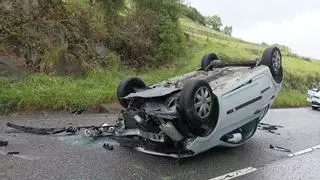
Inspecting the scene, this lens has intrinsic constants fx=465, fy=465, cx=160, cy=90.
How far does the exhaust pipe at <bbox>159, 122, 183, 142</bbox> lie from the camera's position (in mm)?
6070

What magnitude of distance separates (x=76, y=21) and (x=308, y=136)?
8.31m

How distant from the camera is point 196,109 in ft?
20.1

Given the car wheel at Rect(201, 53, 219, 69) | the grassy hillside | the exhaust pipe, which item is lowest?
the grassy hillside

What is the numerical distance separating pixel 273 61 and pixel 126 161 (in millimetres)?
3142

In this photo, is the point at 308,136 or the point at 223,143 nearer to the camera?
the point at 223,143

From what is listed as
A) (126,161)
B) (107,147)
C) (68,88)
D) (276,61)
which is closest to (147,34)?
(68,88)

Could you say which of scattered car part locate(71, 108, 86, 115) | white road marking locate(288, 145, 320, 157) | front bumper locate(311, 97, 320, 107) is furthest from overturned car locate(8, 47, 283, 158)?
front bumper locate(311, 97, 320, 107)

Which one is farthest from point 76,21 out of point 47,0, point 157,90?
point 157,90

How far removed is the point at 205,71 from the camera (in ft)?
26.8

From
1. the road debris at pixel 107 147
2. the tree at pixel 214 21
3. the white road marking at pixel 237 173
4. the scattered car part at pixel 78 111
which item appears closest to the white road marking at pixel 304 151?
the white road marking at pixel 237 173

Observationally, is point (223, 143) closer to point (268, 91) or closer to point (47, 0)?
point (268, 91)

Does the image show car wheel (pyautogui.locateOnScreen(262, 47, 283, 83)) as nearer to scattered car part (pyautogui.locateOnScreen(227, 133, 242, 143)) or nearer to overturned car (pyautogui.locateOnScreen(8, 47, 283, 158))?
overturned car (pyautogui.locateOnScreen(8, 47, 283, 158))

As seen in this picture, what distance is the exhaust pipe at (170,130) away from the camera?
239 inches

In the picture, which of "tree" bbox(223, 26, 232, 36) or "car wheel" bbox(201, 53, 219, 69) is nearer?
"car wheel" bbox(201, 53, 219, 69)
